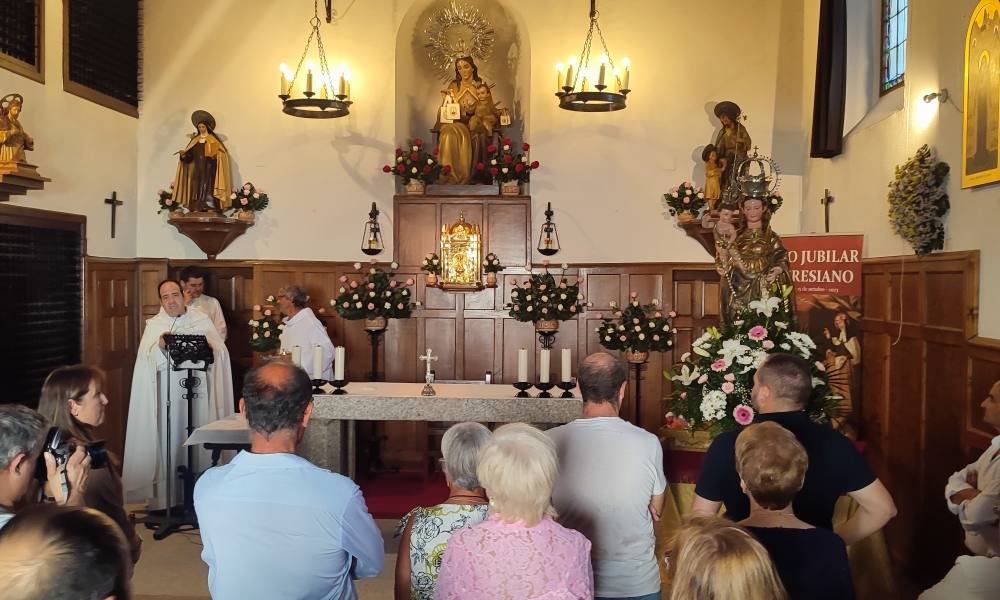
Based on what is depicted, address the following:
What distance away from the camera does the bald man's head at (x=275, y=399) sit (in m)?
2.91

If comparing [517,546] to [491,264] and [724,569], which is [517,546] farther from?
[491,264]

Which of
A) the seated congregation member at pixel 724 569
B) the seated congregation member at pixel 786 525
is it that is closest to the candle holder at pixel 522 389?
the seated congregation member at pixel 786 525

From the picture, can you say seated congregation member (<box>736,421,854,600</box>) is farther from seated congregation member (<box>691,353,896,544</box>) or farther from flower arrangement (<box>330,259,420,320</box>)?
flower arrangement (<box>330,259,420,320</box>)

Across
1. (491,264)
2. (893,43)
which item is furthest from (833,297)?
(491,264)

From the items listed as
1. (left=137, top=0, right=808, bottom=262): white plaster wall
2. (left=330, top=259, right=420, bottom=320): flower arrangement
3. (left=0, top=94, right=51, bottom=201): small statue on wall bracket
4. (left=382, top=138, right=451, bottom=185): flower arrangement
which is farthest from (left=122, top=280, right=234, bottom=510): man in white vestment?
(left=382, top=138, right=451, bottom=185): flower arrangement

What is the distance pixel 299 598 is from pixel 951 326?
5.01 m

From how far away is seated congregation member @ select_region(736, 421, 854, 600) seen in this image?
2611 millimetres

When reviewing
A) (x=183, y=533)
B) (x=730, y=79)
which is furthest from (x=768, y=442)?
(x=730, y=79)

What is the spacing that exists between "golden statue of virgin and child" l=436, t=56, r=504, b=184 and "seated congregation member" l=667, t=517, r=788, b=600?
26.4 feet

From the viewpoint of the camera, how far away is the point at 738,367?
201 inches

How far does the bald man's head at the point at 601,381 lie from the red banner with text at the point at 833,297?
434 cm

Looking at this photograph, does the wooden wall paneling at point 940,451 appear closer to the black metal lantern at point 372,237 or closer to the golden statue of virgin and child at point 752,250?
the golden statue of virgin and child at point 752,250

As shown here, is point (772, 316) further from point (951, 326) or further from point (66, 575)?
point (66, 575)

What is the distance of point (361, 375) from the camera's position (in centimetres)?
1008
